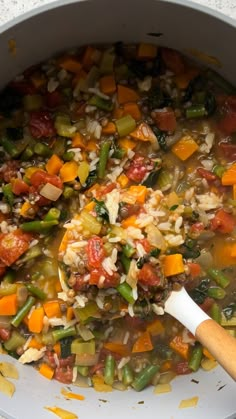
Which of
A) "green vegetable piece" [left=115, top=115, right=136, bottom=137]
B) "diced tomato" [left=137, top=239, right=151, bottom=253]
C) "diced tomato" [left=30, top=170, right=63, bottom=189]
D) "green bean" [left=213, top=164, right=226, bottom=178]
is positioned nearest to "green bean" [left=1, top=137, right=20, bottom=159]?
"diced tomato" [left=30, top=170, right=63, bottom=189]

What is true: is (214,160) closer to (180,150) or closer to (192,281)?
(180,150)

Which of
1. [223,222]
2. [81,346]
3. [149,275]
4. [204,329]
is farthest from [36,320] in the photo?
[223,222]

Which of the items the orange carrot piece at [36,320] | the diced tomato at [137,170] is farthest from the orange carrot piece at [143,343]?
the diced tomato at [137,170]

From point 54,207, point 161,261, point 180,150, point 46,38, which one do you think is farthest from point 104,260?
point 46,38

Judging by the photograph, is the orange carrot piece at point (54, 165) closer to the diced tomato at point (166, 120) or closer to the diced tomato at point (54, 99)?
the diced tomato at point (54, 99)

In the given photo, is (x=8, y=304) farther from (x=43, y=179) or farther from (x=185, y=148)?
(x=185, y=148)

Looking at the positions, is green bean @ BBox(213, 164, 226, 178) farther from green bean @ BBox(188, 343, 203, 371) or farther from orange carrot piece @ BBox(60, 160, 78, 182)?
green bean @ BBox(188, 343, 203, 371)
